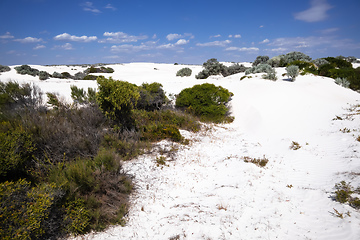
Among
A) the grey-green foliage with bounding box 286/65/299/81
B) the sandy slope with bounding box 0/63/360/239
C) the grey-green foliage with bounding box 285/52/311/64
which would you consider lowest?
the sandy slope with bounding box 0/63/360/239

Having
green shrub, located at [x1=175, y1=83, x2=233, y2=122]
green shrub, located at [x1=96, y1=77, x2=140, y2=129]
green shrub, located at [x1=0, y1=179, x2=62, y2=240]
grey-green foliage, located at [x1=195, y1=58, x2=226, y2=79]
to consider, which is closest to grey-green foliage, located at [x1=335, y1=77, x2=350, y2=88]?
green shrub, located at [x1=175, y1=83, x2=233, y2=122]

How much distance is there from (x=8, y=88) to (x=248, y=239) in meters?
9.70

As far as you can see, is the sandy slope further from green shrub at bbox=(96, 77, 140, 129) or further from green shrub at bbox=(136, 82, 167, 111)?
green shrub at bbox=(136, 82, 167, 111)

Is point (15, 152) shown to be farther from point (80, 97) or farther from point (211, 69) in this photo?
point (211, 69)

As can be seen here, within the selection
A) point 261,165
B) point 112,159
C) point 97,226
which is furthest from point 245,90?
point 97,226

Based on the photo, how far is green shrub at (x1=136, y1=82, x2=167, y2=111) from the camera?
9641 millimetres

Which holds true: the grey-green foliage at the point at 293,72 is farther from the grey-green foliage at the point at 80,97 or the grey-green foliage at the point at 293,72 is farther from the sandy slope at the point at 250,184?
the grey-green foliage at the point at 80,97

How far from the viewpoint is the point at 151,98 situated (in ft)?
32.8

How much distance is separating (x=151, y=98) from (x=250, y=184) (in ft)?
23.0

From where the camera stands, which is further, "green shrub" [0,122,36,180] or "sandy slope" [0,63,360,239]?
"green shrub" [0,122,36,180]

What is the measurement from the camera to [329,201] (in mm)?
3748

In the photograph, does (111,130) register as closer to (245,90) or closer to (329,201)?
(329,201)

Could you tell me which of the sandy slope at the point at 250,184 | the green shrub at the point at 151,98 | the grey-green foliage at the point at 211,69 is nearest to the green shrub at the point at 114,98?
the sandy slope at the point at 250,184

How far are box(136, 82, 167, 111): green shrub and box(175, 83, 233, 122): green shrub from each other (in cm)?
118
